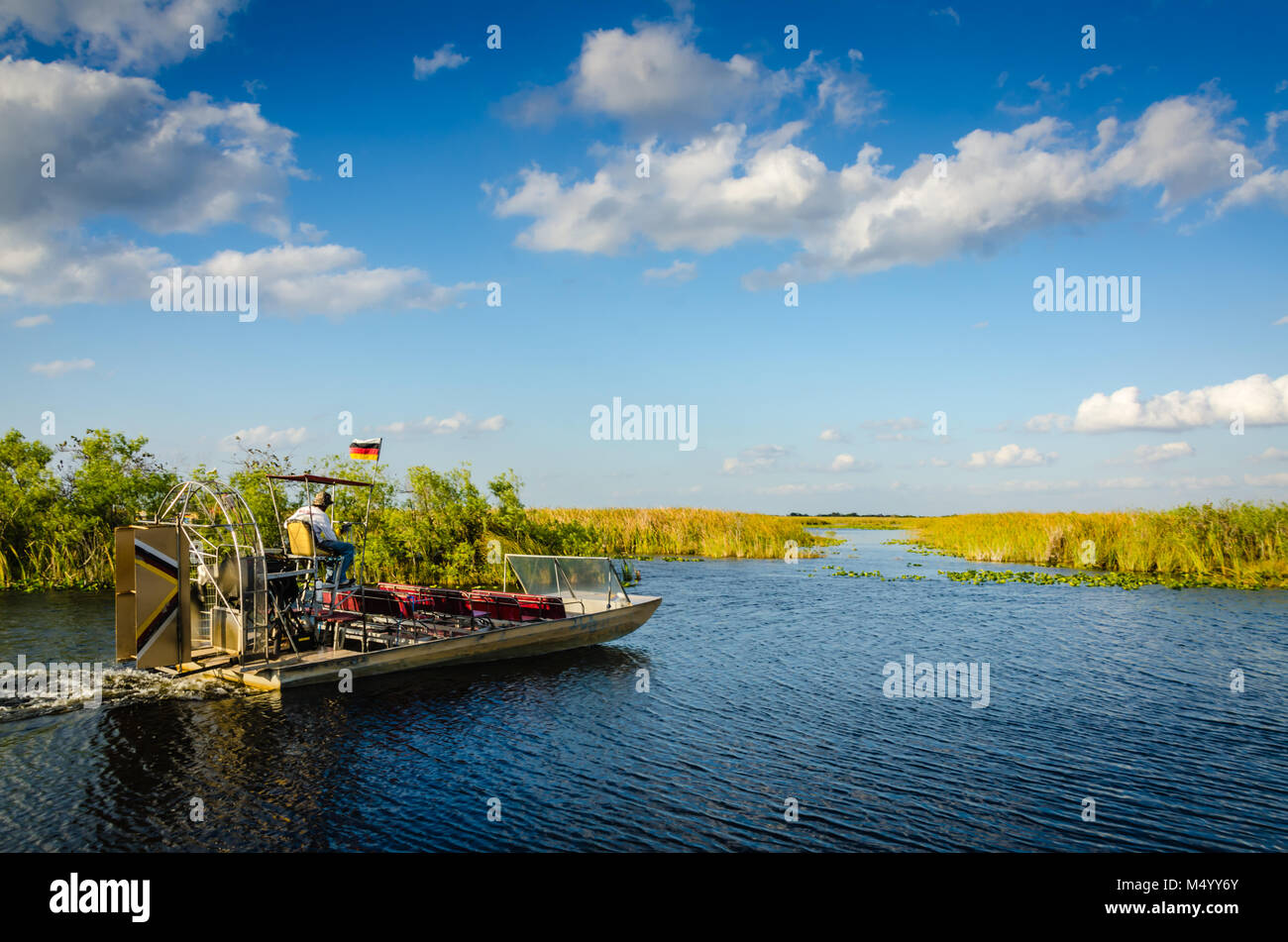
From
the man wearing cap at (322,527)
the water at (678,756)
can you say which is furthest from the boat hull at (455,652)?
the man wearing cap at (322,527)

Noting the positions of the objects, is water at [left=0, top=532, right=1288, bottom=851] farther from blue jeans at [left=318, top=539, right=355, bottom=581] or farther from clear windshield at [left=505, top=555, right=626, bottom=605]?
blue jeans at [left=318, top=539, right=355, bottom=581]

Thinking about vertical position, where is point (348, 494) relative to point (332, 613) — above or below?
above

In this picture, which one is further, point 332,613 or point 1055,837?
point 332,613

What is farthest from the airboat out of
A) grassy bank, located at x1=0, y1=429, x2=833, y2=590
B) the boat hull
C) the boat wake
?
grassy bank, located at x1=0, y1=429, x2=833, y2=590

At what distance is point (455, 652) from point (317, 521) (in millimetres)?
4289

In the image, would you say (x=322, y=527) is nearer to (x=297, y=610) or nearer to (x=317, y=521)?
(x=317, y=521)

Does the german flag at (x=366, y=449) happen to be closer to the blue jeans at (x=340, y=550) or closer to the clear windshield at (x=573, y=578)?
the blue jeans at (x=340, y=550)

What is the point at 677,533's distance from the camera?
57.4 m

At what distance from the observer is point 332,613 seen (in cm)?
1678

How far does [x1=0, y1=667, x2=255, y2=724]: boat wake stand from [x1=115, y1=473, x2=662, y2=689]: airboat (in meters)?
0.52

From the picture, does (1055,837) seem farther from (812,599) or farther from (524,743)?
(812,599)

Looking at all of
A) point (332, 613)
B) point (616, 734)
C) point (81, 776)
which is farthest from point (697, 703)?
point (81, 776)
